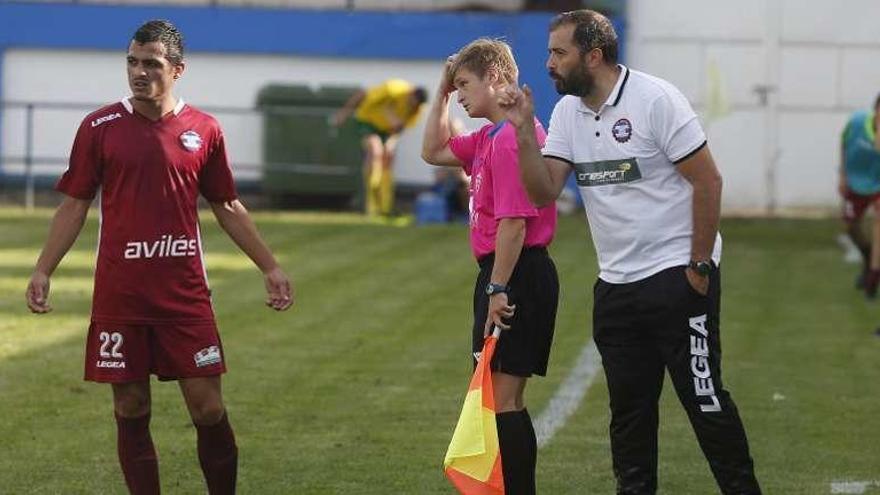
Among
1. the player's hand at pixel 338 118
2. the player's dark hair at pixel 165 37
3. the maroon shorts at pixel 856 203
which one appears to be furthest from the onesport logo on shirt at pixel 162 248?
the player's hand at pixel 338 118

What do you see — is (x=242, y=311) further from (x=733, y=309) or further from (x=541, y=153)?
(x=541, y=153)

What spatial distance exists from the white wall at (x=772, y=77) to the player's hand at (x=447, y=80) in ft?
66.8

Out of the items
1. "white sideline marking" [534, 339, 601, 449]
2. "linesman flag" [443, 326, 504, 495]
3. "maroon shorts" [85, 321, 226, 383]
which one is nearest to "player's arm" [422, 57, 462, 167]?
"linesman flag" [443, 326, 504, 495]

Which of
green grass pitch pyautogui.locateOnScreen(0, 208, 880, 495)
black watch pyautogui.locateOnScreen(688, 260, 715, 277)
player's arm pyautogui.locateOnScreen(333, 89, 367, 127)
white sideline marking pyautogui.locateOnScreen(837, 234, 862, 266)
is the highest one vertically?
black watch pyautogui.locateOnScreen(688, 260, 715, 277)

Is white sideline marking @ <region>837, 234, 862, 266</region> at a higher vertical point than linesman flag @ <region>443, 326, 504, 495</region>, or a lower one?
lower

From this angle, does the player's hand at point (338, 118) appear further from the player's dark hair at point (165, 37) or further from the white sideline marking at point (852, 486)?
the player's dark hair at point (165, 37)

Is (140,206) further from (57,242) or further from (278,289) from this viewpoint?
(278,289)

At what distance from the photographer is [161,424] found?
10586mm

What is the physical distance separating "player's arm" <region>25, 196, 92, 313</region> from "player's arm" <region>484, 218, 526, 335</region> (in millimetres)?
1617

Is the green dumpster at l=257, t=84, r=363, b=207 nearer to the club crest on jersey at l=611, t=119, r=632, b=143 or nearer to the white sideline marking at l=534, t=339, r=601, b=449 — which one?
the white sideline marking at l=534, t=339, r=601, b=449

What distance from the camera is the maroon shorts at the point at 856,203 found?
1814 cm

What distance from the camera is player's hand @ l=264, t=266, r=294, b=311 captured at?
7992 mm

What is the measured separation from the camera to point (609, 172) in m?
7.38

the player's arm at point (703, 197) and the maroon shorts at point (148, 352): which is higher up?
the player's arm at point (703, 197)
